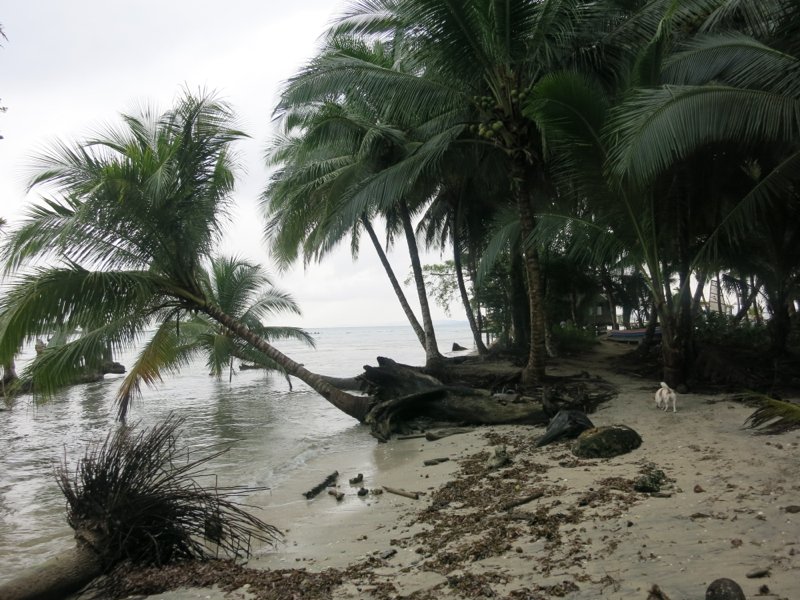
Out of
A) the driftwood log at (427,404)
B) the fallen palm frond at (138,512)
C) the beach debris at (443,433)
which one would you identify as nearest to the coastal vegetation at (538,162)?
the driftwood log at (427,404)

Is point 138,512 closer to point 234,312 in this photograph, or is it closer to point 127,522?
point 127,522

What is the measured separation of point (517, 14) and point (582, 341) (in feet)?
34.0

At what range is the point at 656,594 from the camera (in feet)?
9.30

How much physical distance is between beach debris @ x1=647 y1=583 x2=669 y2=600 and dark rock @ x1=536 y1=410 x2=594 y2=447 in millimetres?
4128

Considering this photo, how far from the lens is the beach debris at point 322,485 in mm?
6516

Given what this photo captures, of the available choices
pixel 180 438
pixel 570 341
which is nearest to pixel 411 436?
pixel 180 438

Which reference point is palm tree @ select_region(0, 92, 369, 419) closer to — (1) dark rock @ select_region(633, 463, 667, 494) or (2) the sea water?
(2) the sea water

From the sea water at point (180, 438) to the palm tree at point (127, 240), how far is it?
1463 millimetres

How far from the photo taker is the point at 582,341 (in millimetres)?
17297

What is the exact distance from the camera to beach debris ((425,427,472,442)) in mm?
8969

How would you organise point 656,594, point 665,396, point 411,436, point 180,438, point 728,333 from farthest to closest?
point 728,333 < point 180,438 < point 411,436 < point 665,396 < point 656,594

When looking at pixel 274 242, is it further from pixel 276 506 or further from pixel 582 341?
pixel 276 506

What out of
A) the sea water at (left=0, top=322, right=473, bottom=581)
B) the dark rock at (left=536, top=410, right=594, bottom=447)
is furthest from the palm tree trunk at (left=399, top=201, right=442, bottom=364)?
the dark rock at (left=536, top=410, right=594, bottom=447)

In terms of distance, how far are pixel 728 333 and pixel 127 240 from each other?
13.9 metres
